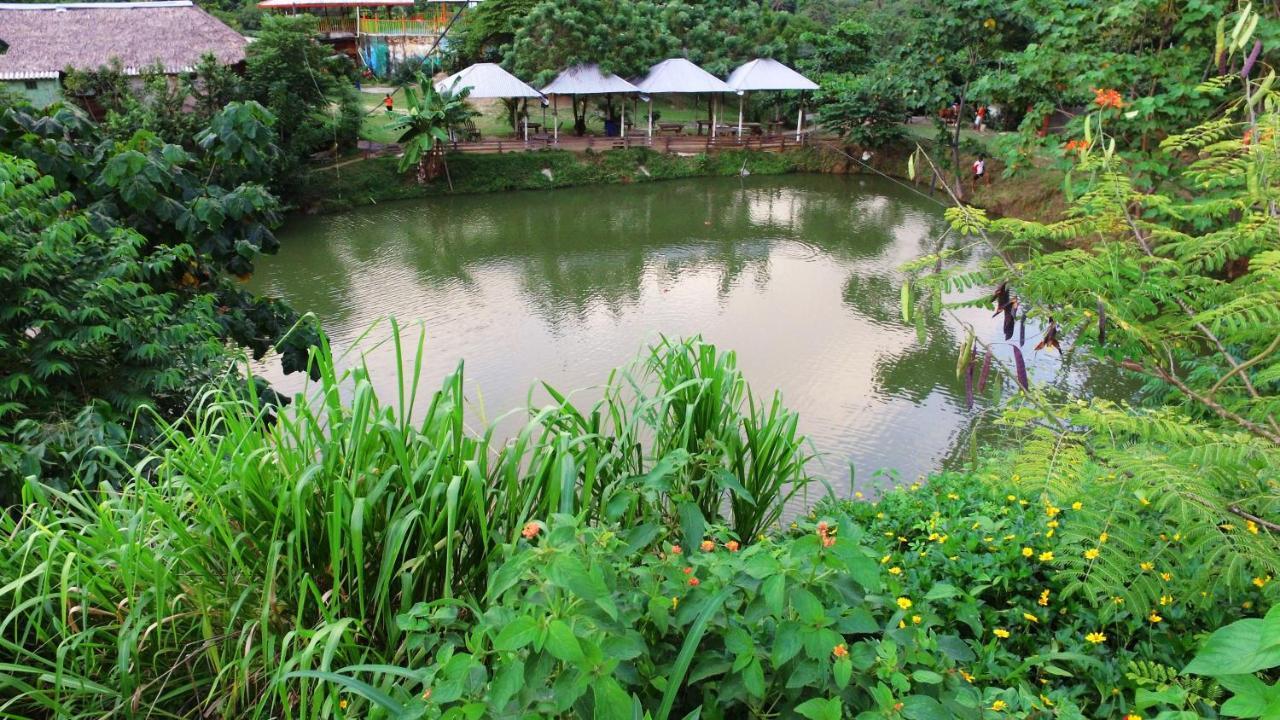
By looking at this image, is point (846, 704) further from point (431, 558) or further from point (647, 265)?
point (647, 265)

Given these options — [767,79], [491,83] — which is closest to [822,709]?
[491,83]

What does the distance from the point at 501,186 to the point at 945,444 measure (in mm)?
8653

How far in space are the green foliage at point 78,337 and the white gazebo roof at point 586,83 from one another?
34.4 feet

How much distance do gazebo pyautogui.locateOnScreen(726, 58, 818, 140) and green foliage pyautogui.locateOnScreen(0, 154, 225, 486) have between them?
1174cm

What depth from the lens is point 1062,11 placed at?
5.52m

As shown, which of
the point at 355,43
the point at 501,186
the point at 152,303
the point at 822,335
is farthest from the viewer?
the point at 355,43

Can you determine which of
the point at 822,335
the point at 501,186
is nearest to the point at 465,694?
the point at 822,335

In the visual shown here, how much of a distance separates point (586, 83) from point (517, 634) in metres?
12.6

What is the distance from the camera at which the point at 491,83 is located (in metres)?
12.4

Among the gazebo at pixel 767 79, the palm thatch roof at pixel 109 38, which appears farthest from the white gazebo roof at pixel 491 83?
the gazebo at pixel 767 79

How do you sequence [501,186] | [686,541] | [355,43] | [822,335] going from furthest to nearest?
[355,43], [501,186], [822,335], [686,541]

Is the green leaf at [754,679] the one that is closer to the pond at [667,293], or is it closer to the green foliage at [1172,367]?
the green foliage at [1172,367]

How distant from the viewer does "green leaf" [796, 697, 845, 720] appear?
3.73 ft

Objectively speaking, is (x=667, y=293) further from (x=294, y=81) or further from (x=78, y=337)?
(x=294, y=81)
